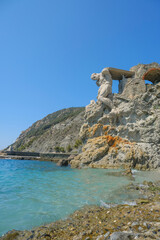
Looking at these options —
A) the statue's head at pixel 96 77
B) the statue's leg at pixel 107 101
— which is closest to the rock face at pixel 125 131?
the statue's leg at pixel 107 101

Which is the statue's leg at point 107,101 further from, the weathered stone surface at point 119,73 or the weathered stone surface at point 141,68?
the weathered stone surface at point 141,68

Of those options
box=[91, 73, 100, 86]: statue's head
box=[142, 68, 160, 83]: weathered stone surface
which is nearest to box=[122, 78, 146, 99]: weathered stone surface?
box=[142, 68, 160, 83]: weathered stone surface

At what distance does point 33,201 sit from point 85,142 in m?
14.8

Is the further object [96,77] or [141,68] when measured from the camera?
Result: [141,68]

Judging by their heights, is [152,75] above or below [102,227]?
above

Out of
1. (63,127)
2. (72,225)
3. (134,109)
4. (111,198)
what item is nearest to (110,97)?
(134,109)

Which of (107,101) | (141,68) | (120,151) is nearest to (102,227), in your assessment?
(120,151)

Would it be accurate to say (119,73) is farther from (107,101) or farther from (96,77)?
(107,101)

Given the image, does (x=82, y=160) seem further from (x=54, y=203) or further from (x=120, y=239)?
(x=120, y=239)

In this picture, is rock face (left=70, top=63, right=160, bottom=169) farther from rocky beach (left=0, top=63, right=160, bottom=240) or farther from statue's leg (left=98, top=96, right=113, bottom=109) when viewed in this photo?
statue's leg (left=98, top=96, right=113, bottom=109)

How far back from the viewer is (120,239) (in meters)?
2.68

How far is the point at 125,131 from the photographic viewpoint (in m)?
17.4

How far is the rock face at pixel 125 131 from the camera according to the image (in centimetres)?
1522

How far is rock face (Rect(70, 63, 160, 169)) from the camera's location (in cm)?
1522
